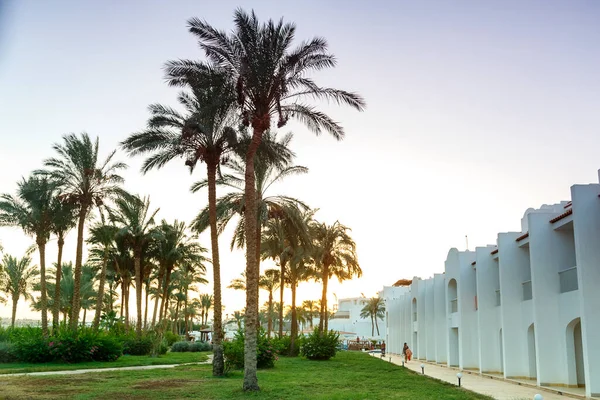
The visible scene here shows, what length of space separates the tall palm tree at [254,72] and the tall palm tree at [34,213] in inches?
696

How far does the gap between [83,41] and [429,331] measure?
107 feet

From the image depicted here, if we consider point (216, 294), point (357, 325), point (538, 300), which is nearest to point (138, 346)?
point (216, 294)

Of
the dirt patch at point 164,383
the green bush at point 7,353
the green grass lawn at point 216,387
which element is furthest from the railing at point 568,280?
the green bush at point 7,353

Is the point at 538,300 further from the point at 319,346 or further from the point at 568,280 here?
the point at 319,346

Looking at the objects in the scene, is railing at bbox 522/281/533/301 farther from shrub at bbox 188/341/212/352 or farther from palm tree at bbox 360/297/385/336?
palm tree at bbox 360/297/385/336

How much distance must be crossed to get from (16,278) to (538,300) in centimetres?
5796

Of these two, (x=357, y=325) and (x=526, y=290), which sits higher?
(x=526, y=290)

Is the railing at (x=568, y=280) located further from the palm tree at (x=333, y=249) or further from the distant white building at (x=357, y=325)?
the distant white building at (x=357, y=325)

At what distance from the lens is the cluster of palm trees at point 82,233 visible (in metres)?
32.0

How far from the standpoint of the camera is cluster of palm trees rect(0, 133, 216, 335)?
3195 centimetres

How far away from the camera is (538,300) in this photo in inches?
786

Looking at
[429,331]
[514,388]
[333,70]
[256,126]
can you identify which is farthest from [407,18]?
[429,331]

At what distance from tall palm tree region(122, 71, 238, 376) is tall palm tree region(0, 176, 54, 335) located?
12427 millimetres

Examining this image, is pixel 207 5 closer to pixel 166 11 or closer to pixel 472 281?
Answer: pixel 166 11
